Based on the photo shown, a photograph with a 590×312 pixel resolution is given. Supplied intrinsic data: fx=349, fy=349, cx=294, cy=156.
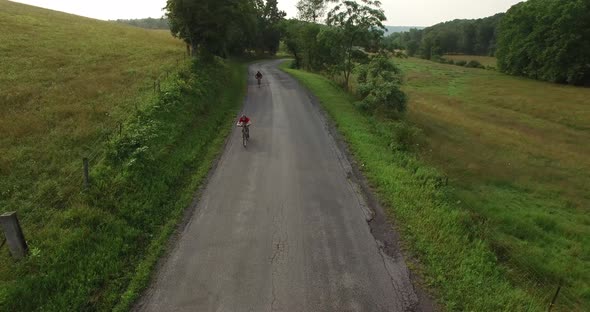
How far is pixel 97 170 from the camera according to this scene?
1227 centimetres

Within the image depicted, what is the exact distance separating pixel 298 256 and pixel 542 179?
58.3ft

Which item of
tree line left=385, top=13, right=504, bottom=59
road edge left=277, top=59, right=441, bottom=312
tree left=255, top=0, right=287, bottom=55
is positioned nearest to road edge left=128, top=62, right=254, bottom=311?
road edge left=277, top=59, right=441, bottom=312

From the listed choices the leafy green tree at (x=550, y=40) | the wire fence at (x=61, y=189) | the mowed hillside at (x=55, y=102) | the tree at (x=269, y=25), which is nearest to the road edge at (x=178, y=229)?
the wire fence at (x=61, y=189)

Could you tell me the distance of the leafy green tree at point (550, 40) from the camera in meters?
60.4

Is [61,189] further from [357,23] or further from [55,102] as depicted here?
[357,23]

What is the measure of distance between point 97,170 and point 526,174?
72.6ft

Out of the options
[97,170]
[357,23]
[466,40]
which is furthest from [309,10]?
[466,40]

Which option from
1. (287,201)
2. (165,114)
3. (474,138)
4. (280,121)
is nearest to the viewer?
(287,201)

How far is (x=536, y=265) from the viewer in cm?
1097

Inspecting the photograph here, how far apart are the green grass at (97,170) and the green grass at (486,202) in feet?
24.6

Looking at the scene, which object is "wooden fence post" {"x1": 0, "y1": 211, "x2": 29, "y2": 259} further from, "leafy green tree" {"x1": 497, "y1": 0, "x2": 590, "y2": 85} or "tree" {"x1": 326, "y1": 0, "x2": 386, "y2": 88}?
"leafy green tree" {"x1": 497, "y1": 0, "x2": 590, "y2": 85}

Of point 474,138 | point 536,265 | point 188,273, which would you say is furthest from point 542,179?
point 188,273

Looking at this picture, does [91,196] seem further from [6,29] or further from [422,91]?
[422,91]

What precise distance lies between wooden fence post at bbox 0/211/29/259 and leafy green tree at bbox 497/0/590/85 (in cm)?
7719
